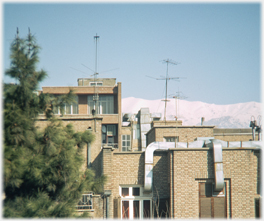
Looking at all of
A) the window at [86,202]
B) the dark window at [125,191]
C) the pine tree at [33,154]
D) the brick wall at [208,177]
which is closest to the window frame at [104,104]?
the dark window at [125,191]

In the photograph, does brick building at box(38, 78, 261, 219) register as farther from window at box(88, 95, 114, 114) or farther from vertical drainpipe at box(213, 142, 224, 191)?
window at box(88, 95, 114, 114)

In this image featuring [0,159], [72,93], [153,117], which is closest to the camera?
[0,159]

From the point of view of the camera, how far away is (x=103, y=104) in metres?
41.9

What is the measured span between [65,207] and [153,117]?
35891 millimetres

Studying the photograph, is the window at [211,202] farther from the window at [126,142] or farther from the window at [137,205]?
the window at [126,142]

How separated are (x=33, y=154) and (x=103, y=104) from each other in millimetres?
30481

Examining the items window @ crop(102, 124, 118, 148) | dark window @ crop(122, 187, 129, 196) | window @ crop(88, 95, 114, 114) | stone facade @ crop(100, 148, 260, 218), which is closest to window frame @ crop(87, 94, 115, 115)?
window @ crop(88, 95, 114, 114)

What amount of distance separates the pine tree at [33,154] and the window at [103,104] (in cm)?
2918

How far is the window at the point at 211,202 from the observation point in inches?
668

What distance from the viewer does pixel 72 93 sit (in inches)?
485

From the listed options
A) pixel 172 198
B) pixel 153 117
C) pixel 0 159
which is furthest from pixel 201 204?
pixel 153 117

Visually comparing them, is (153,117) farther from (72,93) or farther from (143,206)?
(72,93)

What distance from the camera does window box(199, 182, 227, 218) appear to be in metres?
17.0

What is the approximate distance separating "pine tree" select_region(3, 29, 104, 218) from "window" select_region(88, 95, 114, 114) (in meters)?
29.2
